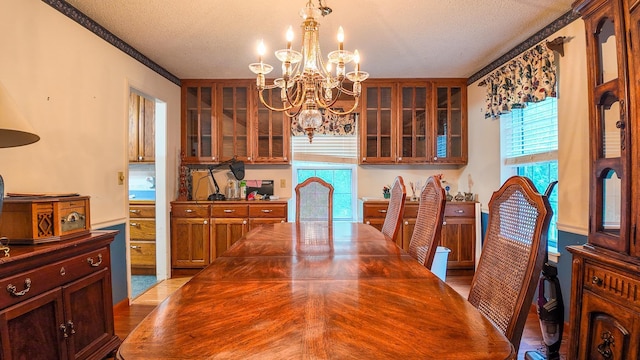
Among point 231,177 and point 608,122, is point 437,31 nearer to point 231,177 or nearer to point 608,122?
point 608,122

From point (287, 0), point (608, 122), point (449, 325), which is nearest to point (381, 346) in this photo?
point (449, 325)

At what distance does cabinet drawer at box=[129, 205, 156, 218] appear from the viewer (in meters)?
3.96

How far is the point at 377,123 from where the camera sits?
4.16m

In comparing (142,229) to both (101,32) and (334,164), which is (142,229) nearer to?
(101,32)

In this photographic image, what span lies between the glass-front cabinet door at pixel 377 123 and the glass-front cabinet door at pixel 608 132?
2492 millimetres

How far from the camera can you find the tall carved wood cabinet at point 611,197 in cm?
141

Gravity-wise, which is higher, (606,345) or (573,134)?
(573,134)

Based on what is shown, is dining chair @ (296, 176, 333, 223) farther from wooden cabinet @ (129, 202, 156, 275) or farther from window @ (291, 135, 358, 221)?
wooden cabinet @ (129, 202, 156, 275)

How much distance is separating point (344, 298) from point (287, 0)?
204 cm

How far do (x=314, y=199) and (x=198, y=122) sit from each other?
2.01 meters

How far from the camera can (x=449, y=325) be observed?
35.3 inches

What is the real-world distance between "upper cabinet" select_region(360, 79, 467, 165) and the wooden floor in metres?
1.52

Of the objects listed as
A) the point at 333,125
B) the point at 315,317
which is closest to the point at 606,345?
the point at 315,317

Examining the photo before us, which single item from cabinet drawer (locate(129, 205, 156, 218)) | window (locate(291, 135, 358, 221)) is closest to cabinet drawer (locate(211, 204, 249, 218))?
cabinet drawer (locate(129, 205, 156, 218))
